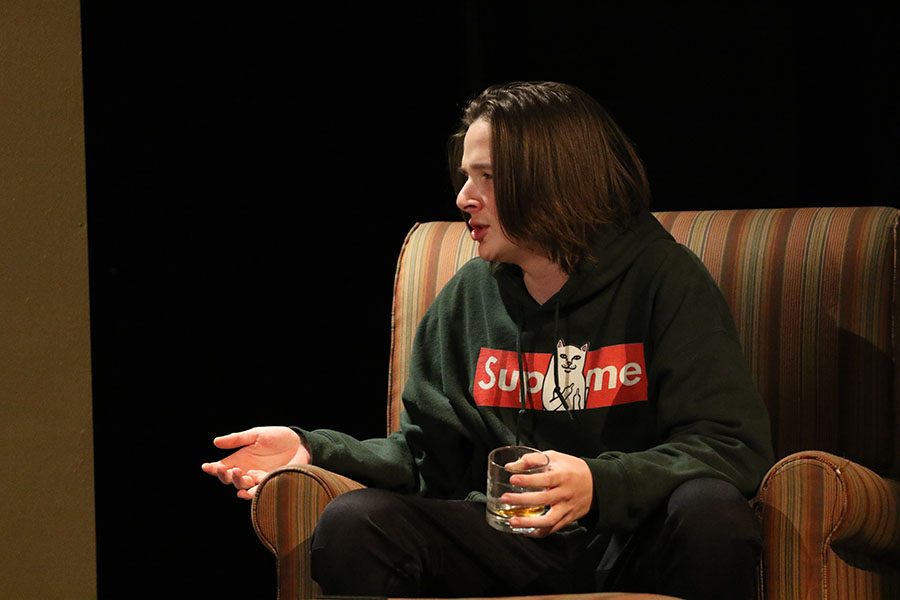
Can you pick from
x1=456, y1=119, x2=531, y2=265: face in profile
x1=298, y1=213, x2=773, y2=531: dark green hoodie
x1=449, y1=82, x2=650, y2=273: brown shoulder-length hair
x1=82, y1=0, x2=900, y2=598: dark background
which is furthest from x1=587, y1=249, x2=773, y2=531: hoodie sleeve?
x1=82, y1=0, x2=900, y2=598: dark background

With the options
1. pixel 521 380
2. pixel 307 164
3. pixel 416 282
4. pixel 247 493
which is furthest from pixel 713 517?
pixel 307 164

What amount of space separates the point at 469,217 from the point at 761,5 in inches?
41.4

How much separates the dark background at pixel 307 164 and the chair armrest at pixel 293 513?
89 centimetres

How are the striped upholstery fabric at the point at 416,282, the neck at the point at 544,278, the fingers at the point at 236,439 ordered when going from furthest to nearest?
the striped upholstery fabric at the point at 416,282 < the neck at the point at 544,278 < the fingers at the point at 236,439

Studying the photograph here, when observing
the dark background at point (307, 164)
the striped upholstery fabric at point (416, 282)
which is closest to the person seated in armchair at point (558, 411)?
the striped upholstery fabric at point (416, 282)

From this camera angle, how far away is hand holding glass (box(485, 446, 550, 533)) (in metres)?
1.58

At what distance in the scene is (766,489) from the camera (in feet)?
5.59

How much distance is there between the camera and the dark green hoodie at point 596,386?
175 centimetres

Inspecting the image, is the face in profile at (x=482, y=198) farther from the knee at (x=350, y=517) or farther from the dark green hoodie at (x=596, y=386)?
the knee at (x=350, y=517)

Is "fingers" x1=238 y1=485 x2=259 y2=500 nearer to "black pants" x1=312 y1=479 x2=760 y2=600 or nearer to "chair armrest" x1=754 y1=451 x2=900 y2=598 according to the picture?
"black pants" x1=312 y1=479 x2=760 y2=600

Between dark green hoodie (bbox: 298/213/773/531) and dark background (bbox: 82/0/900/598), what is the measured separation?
30.4 inches

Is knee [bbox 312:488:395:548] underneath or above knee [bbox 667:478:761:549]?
underneath

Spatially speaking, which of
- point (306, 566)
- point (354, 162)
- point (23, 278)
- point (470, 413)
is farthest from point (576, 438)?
point (354, 162)

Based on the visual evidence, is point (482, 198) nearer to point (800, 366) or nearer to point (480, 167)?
point (480, 167)
